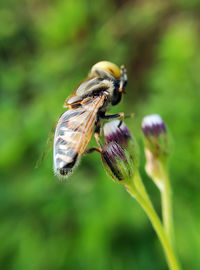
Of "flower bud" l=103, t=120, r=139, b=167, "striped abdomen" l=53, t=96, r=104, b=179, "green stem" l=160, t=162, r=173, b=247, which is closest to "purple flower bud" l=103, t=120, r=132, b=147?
"flower bud" l=103, t=120, r=139, b=167

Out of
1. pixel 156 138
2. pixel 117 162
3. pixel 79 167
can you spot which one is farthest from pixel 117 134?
pixel 79 167

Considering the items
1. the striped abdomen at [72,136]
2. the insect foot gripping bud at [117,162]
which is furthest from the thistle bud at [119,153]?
the striped abdomen at [72,136]

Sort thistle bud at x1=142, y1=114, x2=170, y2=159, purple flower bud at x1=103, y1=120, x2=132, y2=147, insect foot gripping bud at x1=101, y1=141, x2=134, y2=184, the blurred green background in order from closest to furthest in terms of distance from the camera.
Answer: insect foot gripping bud at x1=101, y1=141, x2=134, y2=184, purple flower bud at x1=103, y1=120, x2=132, y2=147, thistle bud at x1=142, y1=114, x2=170, y2=159, the blurred green background

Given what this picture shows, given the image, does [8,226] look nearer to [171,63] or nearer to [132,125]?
[132,125]

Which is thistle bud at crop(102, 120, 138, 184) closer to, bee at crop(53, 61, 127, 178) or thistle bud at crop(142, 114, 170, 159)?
bee at crop(53, 61, 127, 178)

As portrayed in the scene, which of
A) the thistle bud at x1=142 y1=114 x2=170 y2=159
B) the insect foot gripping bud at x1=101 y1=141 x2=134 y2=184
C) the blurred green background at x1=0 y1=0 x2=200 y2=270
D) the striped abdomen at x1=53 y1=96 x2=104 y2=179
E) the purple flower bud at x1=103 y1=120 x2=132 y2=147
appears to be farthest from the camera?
the blurred green background at x1=0 y1=0 x2=200 y2=270

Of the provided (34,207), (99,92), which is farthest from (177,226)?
(99,92)

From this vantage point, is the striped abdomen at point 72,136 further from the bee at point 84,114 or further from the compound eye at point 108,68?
the compound eye at point 108,68
